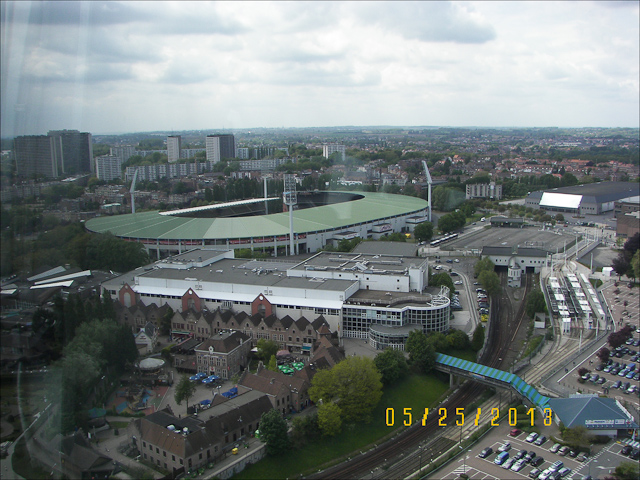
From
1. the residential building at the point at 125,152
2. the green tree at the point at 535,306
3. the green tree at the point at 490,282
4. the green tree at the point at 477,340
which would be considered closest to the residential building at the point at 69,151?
the green tree at the point at 477,340

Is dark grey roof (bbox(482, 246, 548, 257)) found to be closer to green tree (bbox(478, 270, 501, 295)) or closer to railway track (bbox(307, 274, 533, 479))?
green tree (bbox(478, 270, 501, 295))

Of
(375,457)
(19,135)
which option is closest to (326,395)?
(375,457)

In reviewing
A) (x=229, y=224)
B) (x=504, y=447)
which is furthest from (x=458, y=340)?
(x=229, y=224)

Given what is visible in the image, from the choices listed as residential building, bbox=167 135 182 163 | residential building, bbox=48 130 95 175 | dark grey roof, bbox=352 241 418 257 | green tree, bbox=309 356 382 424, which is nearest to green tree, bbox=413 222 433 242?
dark grey roof, bbox=352 241 418 257

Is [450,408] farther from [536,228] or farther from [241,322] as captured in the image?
[536,228]

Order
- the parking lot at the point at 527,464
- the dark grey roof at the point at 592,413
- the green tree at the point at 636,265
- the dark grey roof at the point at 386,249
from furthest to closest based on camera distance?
the dark grey roof at the point at 386,249 < the green tree at the point at 636,265 < the dark grey roof at the point at 592,413 < the parking lot at the point at 527,464

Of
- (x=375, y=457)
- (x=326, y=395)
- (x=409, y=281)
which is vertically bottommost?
(x=375, y=457)

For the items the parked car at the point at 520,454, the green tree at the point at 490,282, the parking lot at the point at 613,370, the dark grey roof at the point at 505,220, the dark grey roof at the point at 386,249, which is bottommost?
the parked car at the point at 520,454

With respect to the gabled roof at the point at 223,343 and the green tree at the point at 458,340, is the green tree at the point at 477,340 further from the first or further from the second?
the gabled roof at the point at 223,343
